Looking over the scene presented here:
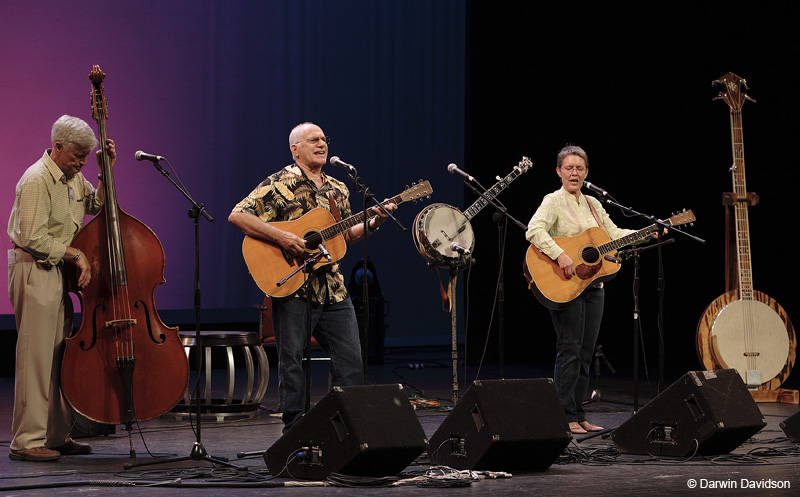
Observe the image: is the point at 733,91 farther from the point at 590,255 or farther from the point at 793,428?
the point at 793,428

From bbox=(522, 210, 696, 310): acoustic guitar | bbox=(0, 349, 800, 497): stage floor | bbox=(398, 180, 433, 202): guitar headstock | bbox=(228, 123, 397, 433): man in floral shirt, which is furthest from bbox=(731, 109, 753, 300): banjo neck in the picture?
bbox=(228, 123, 397, 433): man in floral shirt

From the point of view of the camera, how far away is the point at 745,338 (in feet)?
23.4

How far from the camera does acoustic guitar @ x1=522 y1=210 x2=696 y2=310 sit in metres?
5.65

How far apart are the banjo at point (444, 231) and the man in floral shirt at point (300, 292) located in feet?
3.70

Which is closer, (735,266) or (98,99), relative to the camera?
(98,99)

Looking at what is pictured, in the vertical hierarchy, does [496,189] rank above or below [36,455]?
above

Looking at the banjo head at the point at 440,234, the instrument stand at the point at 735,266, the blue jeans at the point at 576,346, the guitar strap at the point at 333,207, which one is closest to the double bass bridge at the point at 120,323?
the guitar strap at the point at 333,207

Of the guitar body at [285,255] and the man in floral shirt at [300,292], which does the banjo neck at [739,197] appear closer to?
the man in floral shirt at [300,292]

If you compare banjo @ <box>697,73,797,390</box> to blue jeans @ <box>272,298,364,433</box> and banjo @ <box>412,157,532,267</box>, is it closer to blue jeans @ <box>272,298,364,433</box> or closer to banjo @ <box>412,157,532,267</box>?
banjo @ <box>412,157,532,267</box>

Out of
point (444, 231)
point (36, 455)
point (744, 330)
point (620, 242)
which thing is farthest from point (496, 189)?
point (36, 455)

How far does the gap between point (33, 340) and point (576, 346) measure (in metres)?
3.03

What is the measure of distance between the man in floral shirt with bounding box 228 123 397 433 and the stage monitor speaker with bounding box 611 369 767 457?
4.90ft

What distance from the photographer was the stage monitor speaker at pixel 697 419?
4531 millimetres

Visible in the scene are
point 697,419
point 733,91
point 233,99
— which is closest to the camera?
point 697,419
